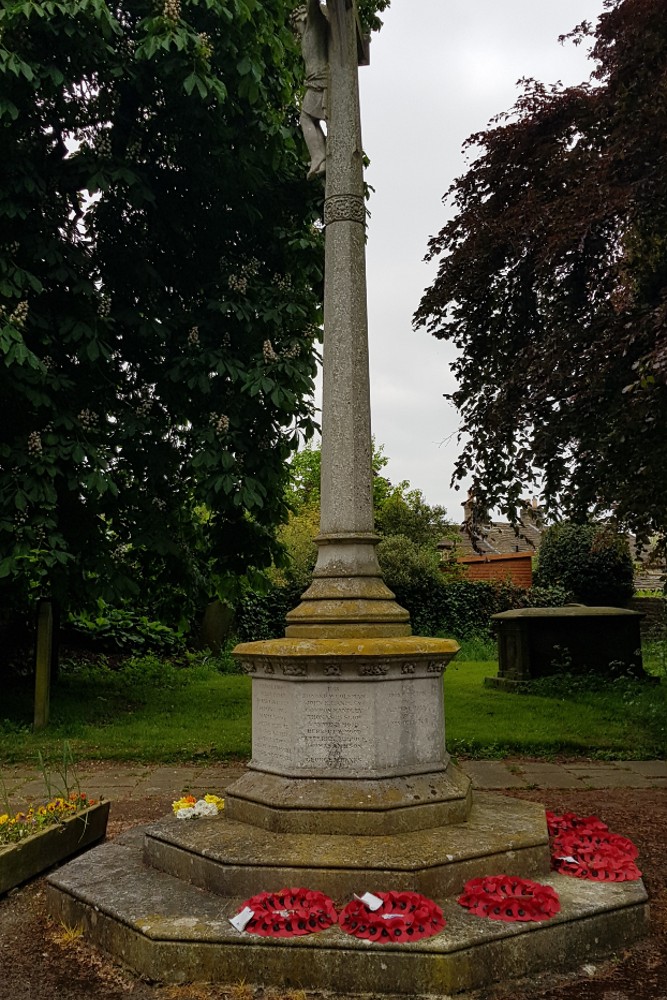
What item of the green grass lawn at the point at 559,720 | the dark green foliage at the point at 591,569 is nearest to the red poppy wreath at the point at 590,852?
the green grass lawn at the point at 559,720

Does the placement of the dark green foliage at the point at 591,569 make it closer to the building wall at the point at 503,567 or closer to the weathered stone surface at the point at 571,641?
the weathered stone surface at the point at 571,641

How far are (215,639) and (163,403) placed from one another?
29.6 feet

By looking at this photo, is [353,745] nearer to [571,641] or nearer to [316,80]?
[316,80]

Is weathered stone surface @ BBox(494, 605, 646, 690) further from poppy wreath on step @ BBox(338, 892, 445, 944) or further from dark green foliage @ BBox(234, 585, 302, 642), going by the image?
poppy wreath on step @ BBox(338, 892, 445, 944)

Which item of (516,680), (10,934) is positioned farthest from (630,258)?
(516,680)

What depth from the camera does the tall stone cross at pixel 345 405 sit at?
455cm

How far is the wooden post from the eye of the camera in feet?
30.5

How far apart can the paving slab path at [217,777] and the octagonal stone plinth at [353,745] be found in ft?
7.99

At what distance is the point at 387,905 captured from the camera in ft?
11.1

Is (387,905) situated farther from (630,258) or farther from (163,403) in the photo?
(163,403)

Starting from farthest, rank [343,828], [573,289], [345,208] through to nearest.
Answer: [573,289] < [345,208] < [343,828]

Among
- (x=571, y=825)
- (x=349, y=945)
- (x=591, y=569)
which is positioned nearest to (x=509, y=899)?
(x=349, y=945)

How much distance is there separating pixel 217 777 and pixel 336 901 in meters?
3.68

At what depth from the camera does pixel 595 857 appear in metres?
4.11
